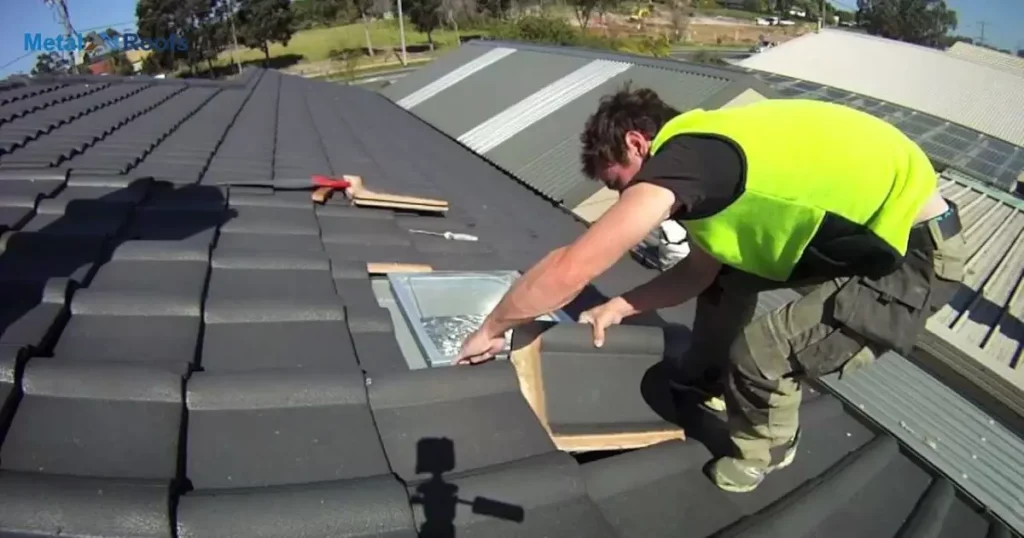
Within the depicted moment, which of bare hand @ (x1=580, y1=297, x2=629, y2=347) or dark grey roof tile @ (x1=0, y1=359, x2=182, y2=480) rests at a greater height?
dark grey roof tile @ (x1=0, y1=359, x2=182, y2=480)

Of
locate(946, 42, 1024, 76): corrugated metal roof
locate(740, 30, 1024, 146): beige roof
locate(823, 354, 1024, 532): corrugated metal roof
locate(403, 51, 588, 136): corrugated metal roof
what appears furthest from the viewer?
locate(946, 42, 1024, 76): corrugated metal roof

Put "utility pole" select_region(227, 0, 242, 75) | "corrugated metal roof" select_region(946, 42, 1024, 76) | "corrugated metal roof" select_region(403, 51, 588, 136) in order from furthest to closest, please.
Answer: "utility pole" select_region(227, 0, 242, 75) < "corrugated metal roof" select_region(946, 42, 1024, 76) < "corrugated metal roof" select_region(403, 51, 588, 136)

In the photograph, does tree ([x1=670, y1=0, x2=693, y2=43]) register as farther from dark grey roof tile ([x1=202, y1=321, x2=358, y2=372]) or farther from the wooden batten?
dark grey roof tile ([x1=202, y1=321, x2=358, y2=372])

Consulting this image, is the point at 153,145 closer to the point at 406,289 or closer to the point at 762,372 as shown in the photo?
the point at 406,289

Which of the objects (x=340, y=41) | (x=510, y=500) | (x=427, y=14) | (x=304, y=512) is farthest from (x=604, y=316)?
(x=340, y=41)

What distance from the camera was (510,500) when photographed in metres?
1.62

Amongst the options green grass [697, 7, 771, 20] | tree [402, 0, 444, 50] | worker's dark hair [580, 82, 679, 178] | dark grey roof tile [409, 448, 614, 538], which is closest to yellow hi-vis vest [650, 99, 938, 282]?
worker's dark hair [580, 82, 679, 178]

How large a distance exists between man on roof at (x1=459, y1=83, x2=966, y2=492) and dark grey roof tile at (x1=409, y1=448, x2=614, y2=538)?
0.41 m

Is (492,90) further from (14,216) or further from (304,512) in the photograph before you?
(304,512)

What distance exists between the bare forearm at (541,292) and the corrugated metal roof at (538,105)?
6.15m

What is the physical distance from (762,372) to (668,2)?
74.4 m

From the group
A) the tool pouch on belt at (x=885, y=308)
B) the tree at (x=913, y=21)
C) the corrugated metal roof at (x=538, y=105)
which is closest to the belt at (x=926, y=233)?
the tool pouch on belt at (x=885, y=308)

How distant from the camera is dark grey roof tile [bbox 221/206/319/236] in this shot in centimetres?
310

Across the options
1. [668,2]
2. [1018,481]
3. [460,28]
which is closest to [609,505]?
[1018,481]
